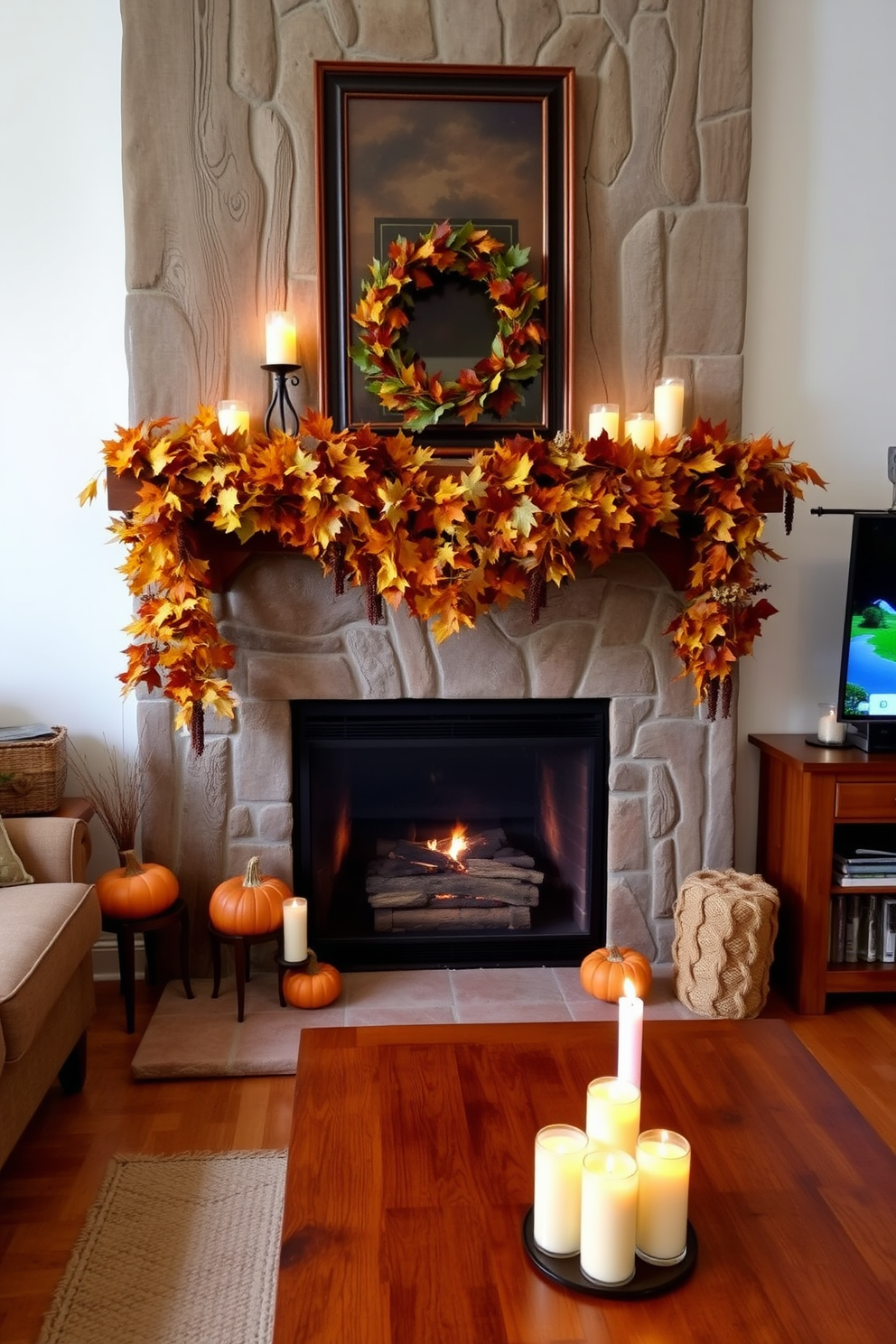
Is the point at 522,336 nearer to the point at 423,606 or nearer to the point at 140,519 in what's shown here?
the point at 423,606

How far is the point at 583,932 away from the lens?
9.91ft

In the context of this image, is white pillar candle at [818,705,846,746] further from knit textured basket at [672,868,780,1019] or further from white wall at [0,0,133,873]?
white wall at [0,0,133,873]

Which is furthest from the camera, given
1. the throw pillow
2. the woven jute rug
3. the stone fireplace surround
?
the stone fireplace surround

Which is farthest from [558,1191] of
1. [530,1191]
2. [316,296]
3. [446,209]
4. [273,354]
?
[446,209]

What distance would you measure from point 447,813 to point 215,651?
→ 894mm

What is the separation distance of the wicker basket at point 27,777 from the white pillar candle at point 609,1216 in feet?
6.02

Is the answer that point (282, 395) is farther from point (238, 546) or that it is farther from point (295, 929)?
point (295, 929)

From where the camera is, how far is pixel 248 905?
8.75 ft

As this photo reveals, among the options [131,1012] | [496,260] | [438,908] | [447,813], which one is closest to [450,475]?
[496,260]

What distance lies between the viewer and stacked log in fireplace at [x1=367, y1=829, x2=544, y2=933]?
301 cm

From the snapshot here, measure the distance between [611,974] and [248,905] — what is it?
36.5 inches

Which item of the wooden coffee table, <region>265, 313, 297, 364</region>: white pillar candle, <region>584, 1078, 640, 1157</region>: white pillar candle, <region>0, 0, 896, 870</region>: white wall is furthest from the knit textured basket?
<region>265, 313, 297, 364</region>: white pillar candle

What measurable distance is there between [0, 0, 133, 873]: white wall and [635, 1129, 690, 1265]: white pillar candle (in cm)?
202

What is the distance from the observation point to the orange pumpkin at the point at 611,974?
272cm
